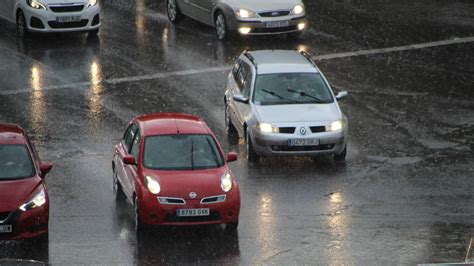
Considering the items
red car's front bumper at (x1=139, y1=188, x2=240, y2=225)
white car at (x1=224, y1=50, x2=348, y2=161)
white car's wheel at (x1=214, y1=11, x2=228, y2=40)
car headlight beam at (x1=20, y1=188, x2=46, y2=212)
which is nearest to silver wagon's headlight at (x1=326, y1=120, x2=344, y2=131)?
white car at (x1=224, y1=50, x2=348, y2=161)

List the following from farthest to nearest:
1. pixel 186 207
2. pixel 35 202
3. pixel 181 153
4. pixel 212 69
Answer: pixel 212 69
pixel 181 153
pixel 186 207
pixel 35 202

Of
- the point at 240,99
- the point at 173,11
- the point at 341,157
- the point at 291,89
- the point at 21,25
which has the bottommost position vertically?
the point at 173,11

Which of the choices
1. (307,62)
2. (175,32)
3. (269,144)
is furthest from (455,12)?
(269,144)

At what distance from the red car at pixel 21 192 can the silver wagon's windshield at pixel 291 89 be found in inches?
227

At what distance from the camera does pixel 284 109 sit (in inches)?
904

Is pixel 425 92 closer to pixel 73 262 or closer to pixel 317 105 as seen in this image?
pixel 317 105

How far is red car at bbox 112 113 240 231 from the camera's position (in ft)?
59.5

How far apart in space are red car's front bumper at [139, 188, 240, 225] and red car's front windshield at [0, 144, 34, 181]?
171 cm

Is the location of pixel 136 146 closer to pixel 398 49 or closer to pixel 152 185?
pixel 152 185

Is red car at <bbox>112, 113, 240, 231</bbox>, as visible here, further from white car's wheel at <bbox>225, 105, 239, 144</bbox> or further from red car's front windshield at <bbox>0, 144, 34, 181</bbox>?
white car's wheel at <bbox>225, 105, 239, 144</bbox>

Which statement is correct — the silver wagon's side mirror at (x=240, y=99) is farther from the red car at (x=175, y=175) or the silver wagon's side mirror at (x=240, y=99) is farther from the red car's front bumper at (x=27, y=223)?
the red car's front bumper at (x=27, y=223)

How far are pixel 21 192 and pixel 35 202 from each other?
0.91 ft

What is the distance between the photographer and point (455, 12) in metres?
36.2

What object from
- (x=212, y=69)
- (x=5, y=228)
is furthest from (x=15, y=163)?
(x=212, y=69)
